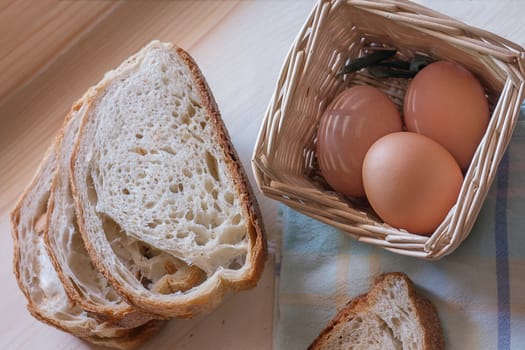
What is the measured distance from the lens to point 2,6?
50.9 inches

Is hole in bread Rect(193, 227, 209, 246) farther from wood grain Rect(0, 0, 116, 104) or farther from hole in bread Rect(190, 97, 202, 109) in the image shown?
wood grain Rect(0, 0, 116, 104)

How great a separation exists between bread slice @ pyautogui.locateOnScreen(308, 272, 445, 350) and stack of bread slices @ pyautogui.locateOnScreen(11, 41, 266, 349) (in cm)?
15

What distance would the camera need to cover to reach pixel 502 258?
3.22ft

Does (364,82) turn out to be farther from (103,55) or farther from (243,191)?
(103,55)

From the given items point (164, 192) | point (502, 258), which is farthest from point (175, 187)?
point (502, 258)

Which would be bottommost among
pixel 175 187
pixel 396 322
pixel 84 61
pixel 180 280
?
pixel 396 322

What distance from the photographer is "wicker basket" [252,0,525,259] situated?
87cm

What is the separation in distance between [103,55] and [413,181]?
29.6 inches

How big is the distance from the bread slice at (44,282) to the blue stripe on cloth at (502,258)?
551 millimetres

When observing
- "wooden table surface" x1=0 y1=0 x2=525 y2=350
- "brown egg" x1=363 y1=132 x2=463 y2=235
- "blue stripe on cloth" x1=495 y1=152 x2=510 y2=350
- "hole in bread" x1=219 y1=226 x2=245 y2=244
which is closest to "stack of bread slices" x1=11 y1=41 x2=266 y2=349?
"hole in bread" x1=219 y1=226 x2=245 y2=244

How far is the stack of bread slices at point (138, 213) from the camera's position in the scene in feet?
3.44

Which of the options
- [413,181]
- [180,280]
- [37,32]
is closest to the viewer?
[413,181]

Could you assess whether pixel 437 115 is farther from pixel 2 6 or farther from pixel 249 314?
pixel 2 6

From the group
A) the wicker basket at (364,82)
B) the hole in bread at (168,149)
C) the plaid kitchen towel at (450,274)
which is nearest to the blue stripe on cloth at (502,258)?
the plaid kitchen towel at (450,274)
